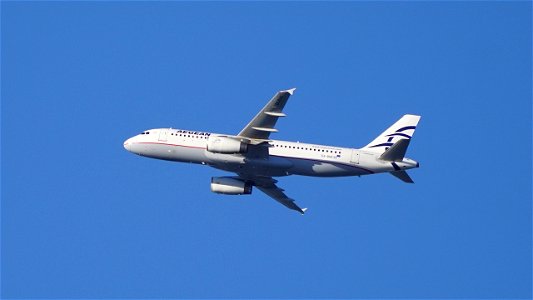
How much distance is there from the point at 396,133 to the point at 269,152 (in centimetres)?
1084

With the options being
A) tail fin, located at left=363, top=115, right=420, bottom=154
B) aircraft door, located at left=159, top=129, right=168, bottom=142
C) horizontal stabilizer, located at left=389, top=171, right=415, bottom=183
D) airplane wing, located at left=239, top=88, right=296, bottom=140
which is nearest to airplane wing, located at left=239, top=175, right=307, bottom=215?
aircraft door, located at left=159, top=129, right=168, bottom=142

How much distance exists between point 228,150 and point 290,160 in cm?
534

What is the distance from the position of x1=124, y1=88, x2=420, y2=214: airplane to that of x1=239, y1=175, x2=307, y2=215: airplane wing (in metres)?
0.44

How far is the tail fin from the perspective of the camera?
75.9m

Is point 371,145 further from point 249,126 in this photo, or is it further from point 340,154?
point 249,126

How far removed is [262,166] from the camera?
74188 mm

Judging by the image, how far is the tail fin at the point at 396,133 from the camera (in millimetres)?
75875

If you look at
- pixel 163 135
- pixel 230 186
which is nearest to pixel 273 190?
pixel 230 186

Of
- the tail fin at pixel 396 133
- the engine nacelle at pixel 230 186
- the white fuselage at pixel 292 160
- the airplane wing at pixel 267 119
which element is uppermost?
the tail fin at pixel 396 133

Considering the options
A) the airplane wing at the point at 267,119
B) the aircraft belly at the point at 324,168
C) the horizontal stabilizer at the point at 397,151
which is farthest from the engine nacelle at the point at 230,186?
the horizontal stabilizer at the point at 397,151

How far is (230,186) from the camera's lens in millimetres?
79500

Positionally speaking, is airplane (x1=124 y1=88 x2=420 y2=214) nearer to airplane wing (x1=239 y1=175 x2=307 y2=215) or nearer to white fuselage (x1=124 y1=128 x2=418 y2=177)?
white fuselage (x1=124 y1=128 x2=418 y2=177)

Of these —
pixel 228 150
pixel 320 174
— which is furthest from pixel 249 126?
pixel 320 174

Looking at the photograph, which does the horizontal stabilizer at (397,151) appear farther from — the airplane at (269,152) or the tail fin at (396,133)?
the tail fin at (396,133)
